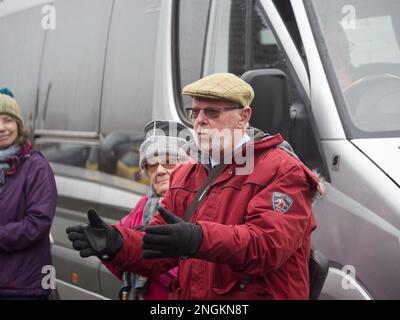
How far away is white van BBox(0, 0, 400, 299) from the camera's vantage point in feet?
11.6

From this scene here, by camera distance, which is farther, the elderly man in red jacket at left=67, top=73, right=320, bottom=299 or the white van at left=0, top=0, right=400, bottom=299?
the white van at left=0, top=0, right=400, bottom=299

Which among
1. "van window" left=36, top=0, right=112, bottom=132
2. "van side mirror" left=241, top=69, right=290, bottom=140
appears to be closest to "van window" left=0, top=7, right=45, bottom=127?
"van window" left=36, top=0, right=112, bottom=132

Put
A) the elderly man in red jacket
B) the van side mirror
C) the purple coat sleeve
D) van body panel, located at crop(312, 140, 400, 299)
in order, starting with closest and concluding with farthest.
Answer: the elderly man in red jacket, van body panel, located at crop(312, 140, 400, 299), the van side mirror, the purple coat sleeve

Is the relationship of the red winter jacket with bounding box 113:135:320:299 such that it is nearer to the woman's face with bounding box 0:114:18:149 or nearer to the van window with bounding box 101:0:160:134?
the woman's face with bounding box 0:114:18:149

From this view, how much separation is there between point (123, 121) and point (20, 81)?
1739mm

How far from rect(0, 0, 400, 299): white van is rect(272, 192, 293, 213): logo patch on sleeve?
26.9 inches

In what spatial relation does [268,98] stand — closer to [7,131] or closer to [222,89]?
[222,89]

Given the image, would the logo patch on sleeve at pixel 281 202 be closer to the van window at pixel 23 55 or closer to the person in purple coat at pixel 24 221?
the person in purple coat at pixel 24 221

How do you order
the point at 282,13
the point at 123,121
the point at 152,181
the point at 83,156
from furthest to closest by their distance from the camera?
the point at 83,156
the point at 123,121
the point at 282,13
the point at 152,181

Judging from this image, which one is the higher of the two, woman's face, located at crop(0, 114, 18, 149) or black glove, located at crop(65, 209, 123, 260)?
woman's face, located at crop(0, 114, 18, 149)

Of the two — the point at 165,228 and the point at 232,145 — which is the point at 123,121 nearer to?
the point at 232,145

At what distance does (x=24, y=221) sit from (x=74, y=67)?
76.9 inches

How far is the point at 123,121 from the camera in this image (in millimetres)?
5375
